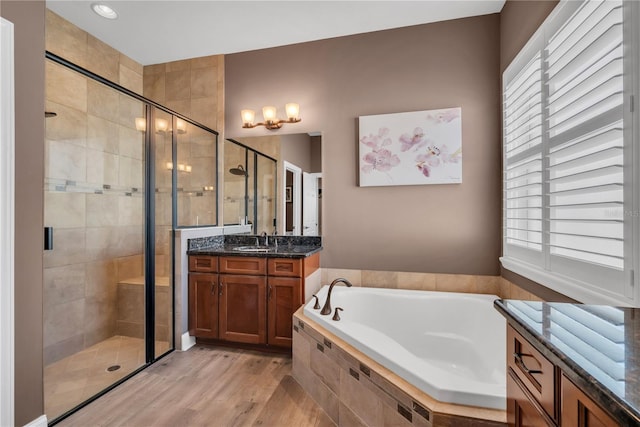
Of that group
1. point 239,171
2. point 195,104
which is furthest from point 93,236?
point 195,104

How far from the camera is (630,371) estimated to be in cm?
57

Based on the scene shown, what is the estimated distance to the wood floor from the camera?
1.76 meters

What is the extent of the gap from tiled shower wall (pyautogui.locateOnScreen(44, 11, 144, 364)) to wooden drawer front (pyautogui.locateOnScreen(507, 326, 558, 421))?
2545mm

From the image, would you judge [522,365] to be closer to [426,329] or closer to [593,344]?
[593,344]

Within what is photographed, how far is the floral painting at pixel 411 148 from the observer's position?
2613 millimetres

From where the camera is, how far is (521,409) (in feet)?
2.97

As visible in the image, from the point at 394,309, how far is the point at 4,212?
2.40 metres

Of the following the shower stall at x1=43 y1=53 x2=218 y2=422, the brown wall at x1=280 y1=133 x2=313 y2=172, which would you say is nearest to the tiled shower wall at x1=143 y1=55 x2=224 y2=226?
the shower stall at x1=43 y1=53 x2=218 y2=422

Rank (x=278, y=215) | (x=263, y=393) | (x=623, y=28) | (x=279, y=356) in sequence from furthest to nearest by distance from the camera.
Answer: (x=278, y=215) → (x=279, y=356) → (x=263, y=393) → (x=623, y=28)

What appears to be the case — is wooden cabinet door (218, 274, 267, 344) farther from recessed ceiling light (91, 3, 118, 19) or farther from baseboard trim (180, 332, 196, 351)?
recessed ceiling light (91, 3, 118, 19)

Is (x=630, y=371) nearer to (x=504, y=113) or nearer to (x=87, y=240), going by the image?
(x=504, y=113)

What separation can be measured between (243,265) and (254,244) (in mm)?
546

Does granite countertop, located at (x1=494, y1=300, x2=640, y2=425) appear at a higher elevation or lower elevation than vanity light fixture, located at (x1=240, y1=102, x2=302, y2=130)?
lower

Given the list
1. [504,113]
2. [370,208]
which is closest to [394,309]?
[370,208]
